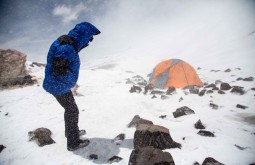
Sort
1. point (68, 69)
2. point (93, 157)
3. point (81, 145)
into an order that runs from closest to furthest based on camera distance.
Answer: point (68, 69) < point (93, 157) < point (81, 145)

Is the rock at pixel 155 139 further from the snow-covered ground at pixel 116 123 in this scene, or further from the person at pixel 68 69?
the person at pixel 68 69

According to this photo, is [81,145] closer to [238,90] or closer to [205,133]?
[205,133]

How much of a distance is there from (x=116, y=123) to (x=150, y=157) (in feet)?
9.14

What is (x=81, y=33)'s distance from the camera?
4.20 meters

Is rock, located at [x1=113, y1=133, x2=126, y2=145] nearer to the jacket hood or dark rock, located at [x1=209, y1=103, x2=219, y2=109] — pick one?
the jacket hood

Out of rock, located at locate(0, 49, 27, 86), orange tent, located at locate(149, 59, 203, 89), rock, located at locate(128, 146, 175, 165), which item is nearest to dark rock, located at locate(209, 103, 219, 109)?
orange tent, located at locate(149, 59, 203, 89)

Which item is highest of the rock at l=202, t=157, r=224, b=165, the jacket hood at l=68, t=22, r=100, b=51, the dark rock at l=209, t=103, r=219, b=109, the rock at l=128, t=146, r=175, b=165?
the jacket hood at l=68, t=22, r=100, b=51

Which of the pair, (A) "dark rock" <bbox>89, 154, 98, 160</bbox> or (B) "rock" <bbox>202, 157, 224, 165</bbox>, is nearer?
(B) "rock" <bbox>202, 157, 224, 165</bbox>

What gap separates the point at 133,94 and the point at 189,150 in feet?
18.8

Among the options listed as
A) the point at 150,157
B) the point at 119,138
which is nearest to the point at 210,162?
the point at 150,157

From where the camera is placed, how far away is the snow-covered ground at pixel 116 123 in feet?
13.0

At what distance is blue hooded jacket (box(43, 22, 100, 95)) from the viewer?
371cm

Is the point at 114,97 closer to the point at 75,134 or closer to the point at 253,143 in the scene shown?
the point at 75,134

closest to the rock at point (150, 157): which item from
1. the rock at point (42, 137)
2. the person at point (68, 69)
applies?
the person at point (68, 69)
